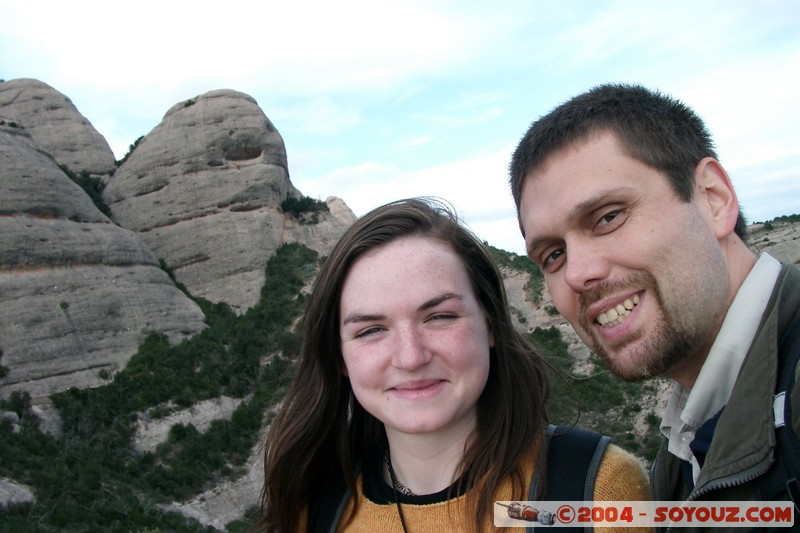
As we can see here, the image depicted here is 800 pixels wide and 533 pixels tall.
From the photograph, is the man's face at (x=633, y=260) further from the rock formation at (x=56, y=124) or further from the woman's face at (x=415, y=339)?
the rock formation at (x=56, y=124)

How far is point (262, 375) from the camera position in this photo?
20.5m

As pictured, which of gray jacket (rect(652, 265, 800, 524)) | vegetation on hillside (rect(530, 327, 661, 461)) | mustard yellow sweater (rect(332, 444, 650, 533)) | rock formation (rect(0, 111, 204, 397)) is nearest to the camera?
gray jacket (rect(652, 265, 800, 524))

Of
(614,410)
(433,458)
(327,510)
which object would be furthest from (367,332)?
(614,410)

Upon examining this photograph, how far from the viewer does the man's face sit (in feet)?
6.43

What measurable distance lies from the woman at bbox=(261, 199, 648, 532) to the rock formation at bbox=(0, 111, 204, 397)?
16.4m

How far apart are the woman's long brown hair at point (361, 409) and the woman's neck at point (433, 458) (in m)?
0.04

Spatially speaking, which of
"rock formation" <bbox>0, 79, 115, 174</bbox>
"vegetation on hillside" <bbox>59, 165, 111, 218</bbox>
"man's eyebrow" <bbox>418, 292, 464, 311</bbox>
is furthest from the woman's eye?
"rock formation" <bbox>0, 79, 115, 174</bbox>

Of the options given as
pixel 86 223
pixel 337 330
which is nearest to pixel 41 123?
pixel 86 223

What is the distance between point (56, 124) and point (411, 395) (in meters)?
31.7

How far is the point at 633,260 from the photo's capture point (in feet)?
6.55

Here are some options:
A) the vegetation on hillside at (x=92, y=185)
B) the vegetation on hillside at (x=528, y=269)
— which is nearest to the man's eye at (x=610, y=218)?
the vegetation on hillside at (x=528, y=269)

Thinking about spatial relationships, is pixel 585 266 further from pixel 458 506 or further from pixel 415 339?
pixel 458 506

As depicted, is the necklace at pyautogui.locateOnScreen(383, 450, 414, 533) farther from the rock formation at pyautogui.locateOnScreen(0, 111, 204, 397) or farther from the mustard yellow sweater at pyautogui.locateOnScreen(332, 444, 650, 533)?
the rock formation at pyautogui.locateOnScreen(0, 111, 204, 397)

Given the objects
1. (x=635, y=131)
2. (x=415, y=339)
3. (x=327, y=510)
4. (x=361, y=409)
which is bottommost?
(x=327, y=510)
